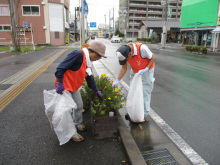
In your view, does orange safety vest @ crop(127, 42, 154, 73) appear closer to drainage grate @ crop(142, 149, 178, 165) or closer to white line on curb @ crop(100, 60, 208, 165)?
white line on curb @ crop(100, 60, 208, 165)

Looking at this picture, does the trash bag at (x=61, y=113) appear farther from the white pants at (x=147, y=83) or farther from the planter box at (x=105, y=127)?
the white pants at (x=147, y=83)

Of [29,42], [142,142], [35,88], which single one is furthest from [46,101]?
[29,42]

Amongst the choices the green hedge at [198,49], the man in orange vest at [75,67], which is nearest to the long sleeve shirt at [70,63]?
the man in orange vest at [75,67]

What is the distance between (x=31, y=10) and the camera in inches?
1061

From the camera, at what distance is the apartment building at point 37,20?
26500 millimetres

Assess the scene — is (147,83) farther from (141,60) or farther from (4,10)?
(4,10)

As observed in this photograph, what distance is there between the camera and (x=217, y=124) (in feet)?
11.7

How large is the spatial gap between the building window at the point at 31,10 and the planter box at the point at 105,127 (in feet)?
93.0

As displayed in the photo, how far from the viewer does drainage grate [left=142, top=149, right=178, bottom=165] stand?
2.49m

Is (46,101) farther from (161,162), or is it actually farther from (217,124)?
(217,124)

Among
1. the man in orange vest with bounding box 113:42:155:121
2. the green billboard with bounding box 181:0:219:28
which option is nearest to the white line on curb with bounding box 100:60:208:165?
the man in orange vest with bounding box 113:42:155:121

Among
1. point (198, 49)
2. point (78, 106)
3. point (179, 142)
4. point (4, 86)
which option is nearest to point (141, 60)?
point (78, 106)

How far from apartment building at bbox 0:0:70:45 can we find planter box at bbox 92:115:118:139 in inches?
1037

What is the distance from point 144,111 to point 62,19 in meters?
27.9
